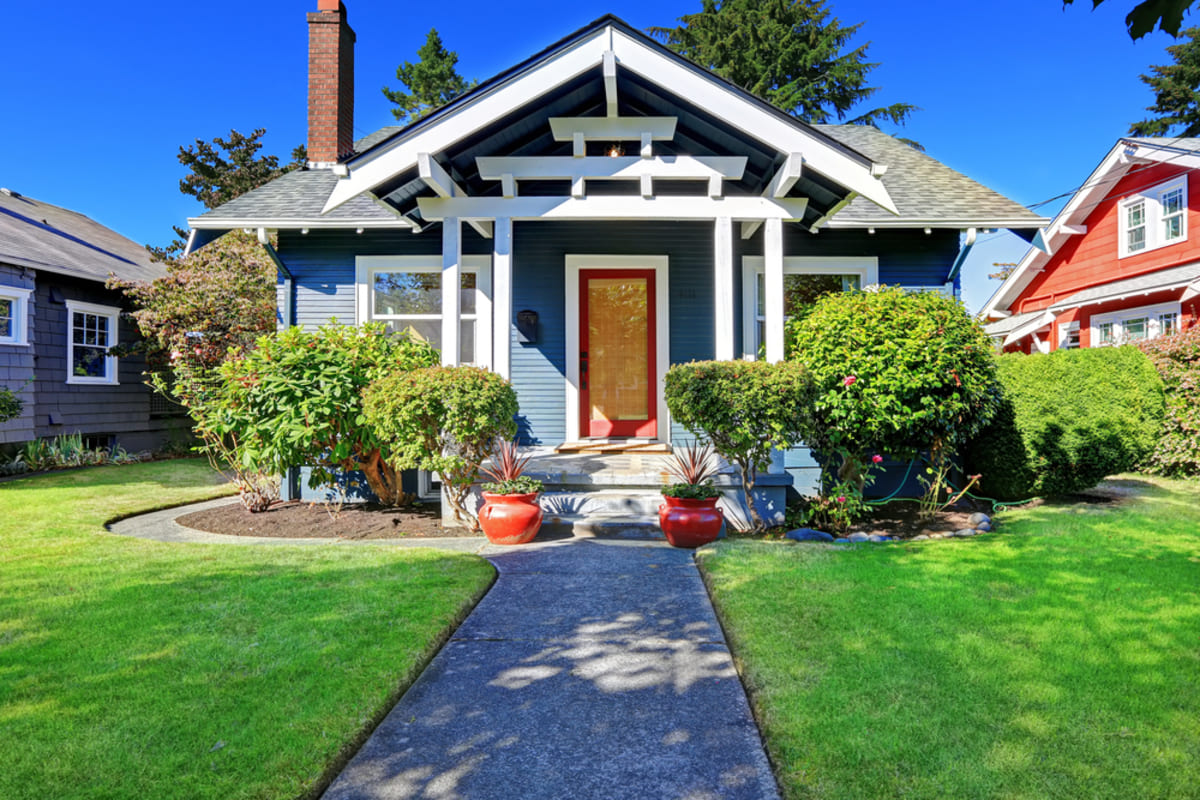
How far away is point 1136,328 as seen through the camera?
14375mm

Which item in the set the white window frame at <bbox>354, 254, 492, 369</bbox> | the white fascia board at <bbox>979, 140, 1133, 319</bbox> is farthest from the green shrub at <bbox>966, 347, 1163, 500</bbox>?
the white window frame at <bbox>354, 254, 492, 369</bbox>

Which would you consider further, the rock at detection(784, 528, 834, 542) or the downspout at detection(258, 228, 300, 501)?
the downspout at detection(258, 228, 300, 501)

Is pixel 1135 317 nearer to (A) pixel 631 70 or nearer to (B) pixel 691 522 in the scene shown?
(A) pixel 631 70

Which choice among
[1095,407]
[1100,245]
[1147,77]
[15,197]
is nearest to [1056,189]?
[1100,245]

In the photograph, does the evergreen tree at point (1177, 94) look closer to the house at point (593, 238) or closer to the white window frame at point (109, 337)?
the house at point (593, 238)

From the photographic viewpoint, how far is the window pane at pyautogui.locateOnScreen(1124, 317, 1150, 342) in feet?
45.8

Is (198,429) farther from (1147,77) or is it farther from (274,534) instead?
(1147,77)

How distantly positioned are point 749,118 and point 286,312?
6.08 metres

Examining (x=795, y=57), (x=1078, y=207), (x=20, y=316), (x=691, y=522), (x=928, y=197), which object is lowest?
(x=691, y=522)

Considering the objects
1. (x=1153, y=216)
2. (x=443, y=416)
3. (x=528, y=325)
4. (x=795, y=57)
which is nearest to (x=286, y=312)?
(x=528, y=325)

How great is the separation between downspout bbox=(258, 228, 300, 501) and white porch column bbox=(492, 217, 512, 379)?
317 centimetres

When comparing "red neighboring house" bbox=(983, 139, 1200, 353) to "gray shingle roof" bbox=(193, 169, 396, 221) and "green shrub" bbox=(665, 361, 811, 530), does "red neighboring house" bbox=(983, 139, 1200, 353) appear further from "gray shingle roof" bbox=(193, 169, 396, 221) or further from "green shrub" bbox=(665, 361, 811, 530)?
"gray shingle roof" bbox=(193, 169, 396, 221)

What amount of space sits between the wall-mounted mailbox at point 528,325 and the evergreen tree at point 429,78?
22536mm

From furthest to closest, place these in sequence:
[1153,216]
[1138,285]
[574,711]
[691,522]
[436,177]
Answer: [1153,216], [1138,285], [436,177], [691,522], [574,711]
